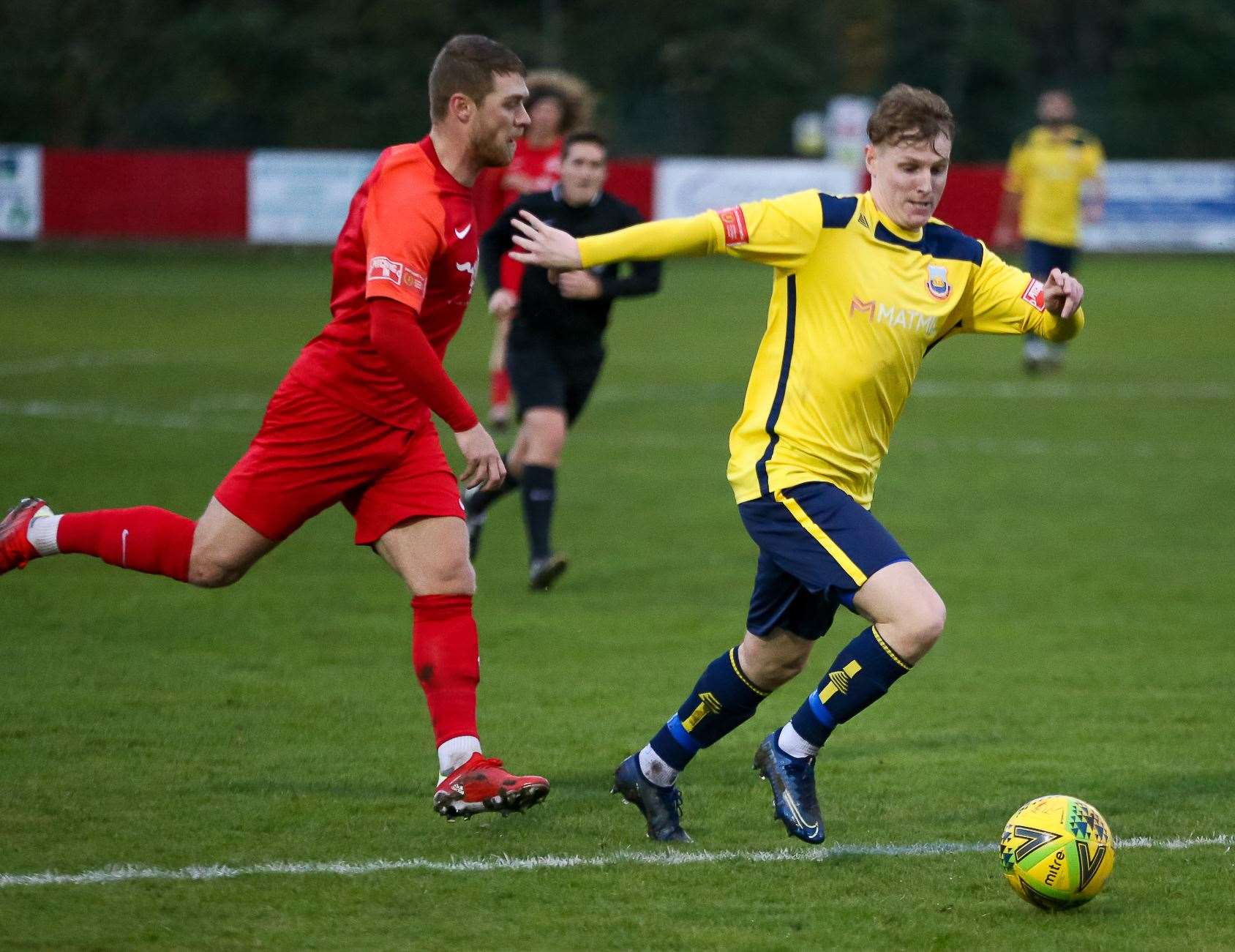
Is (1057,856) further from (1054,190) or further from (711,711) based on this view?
(1054,190)

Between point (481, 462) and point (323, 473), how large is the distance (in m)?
0.58

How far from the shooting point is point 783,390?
17.5ft

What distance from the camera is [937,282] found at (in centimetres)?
537

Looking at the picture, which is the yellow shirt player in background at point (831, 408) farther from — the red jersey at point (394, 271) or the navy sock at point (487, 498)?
the navy sock at point (487, 498)

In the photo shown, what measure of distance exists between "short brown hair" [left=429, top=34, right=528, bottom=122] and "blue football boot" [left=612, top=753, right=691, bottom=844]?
1968 millimetres

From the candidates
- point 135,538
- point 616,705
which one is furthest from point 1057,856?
point 135,538

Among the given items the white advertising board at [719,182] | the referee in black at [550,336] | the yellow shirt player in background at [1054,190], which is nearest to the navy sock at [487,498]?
the referee in black at [550,336]

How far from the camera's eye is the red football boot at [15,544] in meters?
5.88

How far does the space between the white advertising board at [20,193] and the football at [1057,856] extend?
94.2ft

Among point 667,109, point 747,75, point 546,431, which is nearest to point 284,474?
point 546,431

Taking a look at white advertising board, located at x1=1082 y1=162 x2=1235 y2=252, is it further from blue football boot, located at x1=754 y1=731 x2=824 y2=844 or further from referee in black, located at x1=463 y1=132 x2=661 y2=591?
blue football boot, located at x1=754 y1=731 x2=824 y2=844

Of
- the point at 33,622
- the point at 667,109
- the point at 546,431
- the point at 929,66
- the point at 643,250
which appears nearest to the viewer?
the point at 643,250

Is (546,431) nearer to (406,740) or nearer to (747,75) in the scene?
(406,740)

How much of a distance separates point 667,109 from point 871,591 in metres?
35.7
